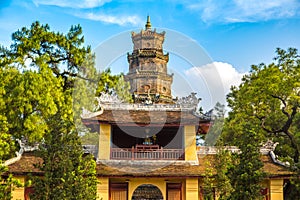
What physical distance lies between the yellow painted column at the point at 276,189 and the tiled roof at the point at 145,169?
0.45 meters

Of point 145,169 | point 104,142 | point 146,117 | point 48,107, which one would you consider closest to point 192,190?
point 145,169

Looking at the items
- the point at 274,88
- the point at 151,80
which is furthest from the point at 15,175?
the point at 151,80

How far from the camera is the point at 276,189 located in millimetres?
17734

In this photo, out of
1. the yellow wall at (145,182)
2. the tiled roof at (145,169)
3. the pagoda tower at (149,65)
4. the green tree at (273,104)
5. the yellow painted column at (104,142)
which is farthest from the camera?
the pagoda tower at (149,65)

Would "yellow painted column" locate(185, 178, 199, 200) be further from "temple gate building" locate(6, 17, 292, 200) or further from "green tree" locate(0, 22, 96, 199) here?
"green tree" locate(0, 22, 96, 199)

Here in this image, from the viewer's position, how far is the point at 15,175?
56.7ft

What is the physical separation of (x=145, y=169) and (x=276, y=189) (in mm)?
5467

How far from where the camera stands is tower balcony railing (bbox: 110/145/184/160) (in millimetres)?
18578

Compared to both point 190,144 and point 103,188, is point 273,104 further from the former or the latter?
point 103,188

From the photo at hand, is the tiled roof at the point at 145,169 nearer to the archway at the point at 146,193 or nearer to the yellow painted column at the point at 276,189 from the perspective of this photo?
the yellow painted column at the point at 276,189

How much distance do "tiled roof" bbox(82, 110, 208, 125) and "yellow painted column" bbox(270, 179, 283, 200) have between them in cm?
402

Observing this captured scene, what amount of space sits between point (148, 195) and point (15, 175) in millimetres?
6349

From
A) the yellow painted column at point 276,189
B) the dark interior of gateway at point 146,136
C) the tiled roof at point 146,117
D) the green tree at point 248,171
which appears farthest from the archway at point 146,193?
the green tree at point 248,171

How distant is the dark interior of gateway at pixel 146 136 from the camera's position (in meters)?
19.8
